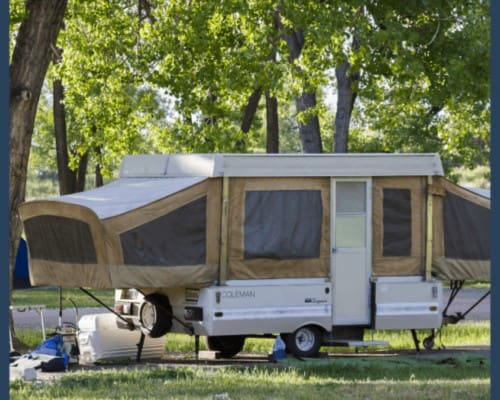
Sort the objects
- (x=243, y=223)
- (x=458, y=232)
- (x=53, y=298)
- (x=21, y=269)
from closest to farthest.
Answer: (x=243, y=223) → (x=458, y=232) → (x=21, y=269) → (x=53, y=298)

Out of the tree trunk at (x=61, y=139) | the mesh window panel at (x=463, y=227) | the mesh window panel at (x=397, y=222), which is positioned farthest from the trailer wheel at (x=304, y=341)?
the tree trunk at (x=61, y=139)

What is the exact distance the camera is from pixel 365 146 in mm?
41594

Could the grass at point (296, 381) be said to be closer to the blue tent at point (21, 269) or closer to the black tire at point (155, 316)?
the black tire at point (155, 316)

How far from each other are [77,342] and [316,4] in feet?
30.0

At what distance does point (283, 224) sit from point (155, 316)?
2.17 meters

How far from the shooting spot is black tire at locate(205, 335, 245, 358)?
17922 millimetres

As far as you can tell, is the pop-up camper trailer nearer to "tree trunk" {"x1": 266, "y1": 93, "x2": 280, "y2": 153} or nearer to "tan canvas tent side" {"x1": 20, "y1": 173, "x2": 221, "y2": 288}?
"tan canvas tent side" {"x1": 20, "y1": 173, "x2": 221, "y2": 288}

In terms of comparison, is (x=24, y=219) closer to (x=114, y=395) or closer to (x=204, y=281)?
(x=204, y=281)

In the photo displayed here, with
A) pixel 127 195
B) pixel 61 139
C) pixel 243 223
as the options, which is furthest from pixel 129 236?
pixel 61 139

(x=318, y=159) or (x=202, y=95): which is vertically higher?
(x=202, y=95)

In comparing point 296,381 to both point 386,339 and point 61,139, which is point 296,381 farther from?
point 61,139

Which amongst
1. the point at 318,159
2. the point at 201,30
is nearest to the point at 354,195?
the point at 318,159

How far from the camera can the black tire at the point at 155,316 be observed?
56.3 ft

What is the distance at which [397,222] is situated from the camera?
18172 millimetres
